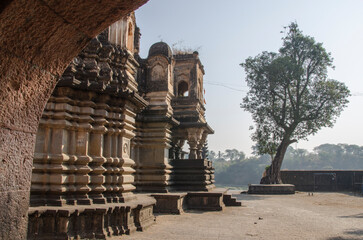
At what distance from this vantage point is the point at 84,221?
643 centimetres

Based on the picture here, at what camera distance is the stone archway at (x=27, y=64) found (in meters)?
2.51

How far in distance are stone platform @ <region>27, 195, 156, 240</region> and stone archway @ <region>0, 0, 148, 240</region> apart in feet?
11.2

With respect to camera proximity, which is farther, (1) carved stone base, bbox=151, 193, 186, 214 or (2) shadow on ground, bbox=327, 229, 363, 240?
(1) carved stone base, bbox=151, 193, 186, 214

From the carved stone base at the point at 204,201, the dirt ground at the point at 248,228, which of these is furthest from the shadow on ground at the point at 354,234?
the carved stone base at the point at 204,201

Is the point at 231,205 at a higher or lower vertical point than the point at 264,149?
lower

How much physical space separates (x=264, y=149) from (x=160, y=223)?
2099 cm

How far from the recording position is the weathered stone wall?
30058 millimetres

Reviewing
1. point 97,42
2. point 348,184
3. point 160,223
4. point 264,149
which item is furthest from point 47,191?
point 348,184

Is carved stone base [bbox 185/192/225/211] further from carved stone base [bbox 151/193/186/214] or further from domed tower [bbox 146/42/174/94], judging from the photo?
domed tower [bbox 146/42/174/94]

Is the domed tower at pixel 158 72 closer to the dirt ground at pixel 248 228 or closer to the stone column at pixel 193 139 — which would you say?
the stone column at pixel 193 139

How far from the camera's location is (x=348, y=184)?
2997 cm

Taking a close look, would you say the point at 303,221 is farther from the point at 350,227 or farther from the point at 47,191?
the point at 47,191

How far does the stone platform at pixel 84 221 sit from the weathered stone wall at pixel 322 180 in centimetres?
2579

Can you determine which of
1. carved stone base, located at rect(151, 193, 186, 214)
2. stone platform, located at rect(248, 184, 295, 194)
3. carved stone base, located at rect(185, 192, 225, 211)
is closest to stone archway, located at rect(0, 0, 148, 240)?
carved stone base, located at rect(151, 193, 186, 214)
